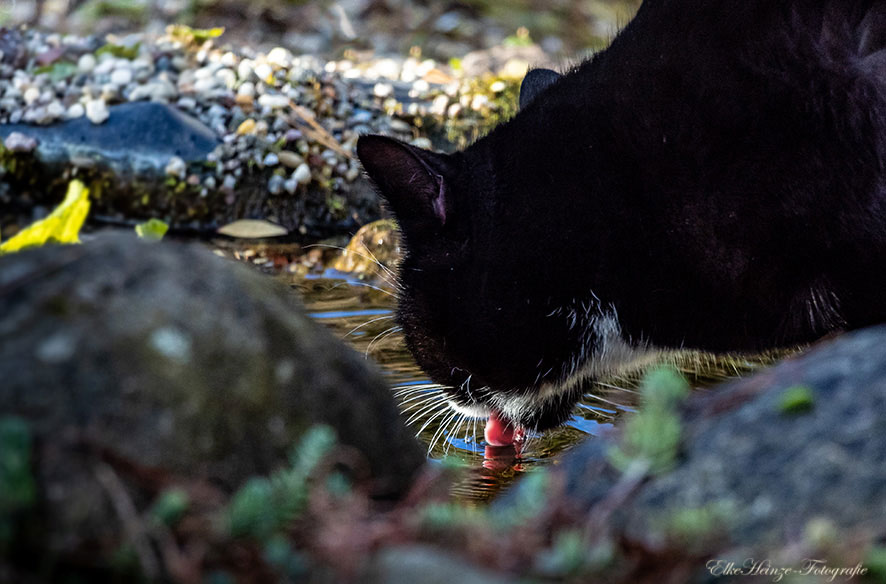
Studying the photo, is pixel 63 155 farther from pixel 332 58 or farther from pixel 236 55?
pixel 332 58

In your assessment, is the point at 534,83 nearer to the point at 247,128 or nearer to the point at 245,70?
the point at 247,128

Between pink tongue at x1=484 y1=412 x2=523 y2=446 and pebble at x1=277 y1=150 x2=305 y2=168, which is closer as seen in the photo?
pink tongue at x1=484 y1=412 x2=523 y2=446

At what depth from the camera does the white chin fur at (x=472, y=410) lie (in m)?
3.05

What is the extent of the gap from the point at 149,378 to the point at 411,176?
141 centimetres

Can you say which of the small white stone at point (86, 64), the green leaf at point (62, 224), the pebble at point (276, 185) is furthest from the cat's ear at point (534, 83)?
the small white stone at point (86, 64)

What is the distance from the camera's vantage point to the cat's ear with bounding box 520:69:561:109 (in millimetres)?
3209

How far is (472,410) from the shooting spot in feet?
10.1

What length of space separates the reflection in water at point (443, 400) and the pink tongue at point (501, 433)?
0.08ft

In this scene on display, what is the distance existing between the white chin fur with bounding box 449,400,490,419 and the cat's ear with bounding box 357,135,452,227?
562 millimetres

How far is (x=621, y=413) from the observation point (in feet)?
11.7

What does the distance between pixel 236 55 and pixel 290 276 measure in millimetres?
2157

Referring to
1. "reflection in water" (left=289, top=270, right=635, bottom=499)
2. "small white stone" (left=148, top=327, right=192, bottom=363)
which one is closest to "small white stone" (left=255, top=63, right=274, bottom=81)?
"reflection in water" (left=289, top=270, right=635, bottom=499)

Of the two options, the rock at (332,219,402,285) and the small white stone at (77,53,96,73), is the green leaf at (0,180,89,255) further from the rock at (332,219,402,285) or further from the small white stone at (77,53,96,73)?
the small white stone at (77,53,96,73)

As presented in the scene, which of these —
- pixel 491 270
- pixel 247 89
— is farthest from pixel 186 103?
pixel 491 270
